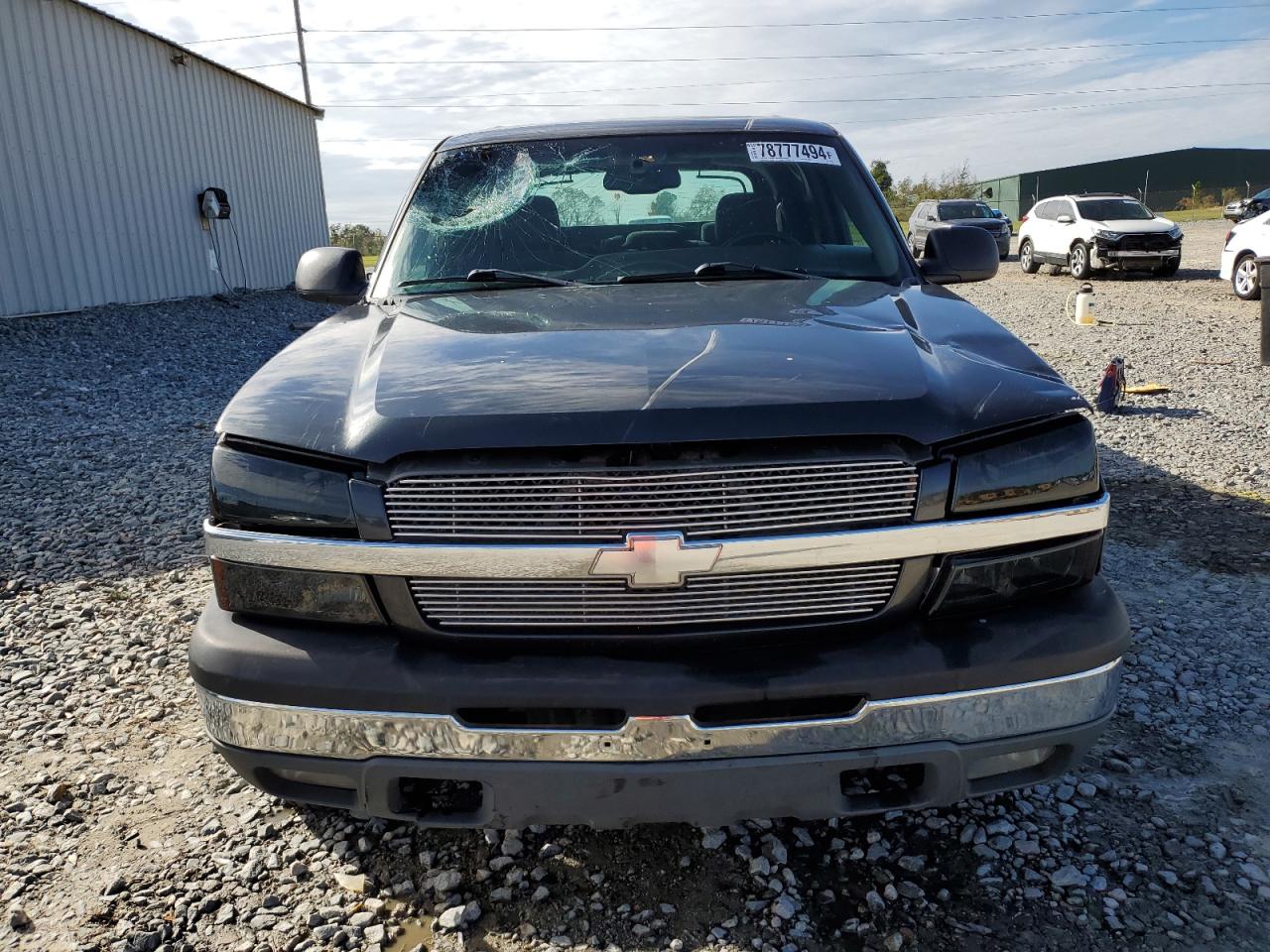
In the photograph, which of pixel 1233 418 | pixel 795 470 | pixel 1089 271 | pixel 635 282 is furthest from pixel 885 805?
pixel 1089 271

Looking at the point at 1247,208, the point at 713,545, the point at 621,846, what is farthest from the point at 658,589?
the point at 1247,208

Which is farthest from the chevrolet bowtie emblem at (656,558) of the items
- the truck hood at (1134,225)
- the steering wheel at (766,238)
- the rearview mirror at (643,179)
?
the truck hood at (1134,225)

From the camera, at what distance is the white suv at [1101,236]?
60.3 feet

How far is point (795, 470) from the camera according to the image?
1.80 m

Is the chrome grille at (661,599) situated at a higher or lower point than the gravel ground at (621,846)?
higher

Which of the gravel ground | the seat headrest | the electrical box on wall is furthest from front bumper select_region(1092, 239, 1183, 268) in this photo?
the seat headrest

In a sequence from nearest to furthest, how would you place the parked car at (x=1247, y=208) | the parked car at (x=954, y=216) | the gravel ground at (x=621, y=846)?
the gravel ground at (x=621, y=846) < the parked car at (x=1247, y=208) < the parked car at (x=954, y=216)

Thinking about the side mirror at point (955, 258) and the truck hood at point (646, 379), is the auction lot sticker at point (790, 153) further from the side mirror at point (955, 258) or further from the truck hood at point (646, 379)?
the truck hood at point (646, 379)

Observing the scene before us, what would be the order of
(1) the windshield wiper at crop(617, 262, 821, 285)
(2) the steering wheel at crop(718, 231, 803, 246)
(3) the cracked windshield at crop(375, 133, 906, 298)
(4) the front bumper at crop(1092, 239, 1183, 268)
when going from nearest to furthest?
(1) the windshield wiper at crop(617, 262, 821, 285)
(3) the cracked windshield at crop(375, 133, 906, 298)
(2) the steering wheel at crop(718, 231, 803, 246)
(4) the front bumper at crop(1092, 239, 1183, 268)

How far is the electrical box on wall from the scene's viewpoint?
50.5 feet

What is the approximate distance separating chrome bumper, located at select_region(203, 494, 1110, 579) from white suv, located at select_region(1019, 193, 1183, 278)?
62.9 ft

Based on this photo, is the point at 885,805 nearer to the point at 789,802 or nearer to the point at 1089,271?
the point at 789,802

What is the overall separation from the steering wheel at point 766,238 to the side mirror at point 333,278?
127 centimetres

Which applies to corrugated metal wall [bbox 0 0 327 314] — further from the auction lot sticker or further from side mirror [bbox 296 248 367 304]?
the auction lot sticker
